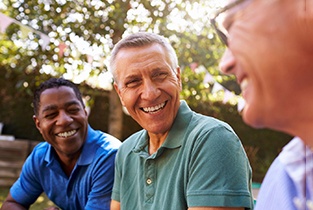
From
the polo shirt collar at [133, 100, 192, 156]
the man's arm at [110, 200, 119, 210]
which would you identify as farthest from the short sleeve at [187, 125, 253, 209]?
the man's arm at [110, 200, 119, 210]

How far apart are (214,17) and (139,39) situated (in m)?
1.21

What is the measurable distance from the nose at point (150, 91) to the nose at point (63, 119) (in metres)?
0.99

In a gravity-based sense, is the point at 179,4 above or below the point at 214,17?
below

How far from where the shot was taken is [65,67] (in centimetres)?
Answer: 680

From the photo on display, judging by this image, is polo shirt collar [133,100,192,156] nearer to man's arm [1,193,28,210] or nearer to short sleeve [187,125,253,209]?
short sleeve [187,125,253,209]

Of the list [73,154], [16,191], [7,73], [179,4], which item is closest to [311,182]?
[73,154]

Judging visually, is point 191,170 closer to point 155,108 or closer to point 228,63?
point 155,108

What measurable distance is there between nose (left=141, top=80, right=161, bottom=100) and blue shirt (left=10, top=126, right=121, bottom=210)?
2.78 feet

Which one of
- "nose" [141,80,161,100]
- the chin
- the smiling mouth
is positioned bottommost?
the smiling mouth

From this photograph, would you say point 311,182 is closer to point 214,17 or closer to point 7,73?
point 214,17

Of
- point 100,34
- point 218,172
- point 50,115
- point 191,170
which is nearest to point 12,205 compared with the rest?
point 50,115

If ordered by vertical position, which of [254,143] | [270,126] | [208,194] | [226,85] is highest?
[270,126]

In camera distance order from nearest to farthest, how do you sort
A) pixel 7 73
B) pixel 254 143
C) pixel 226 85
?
pixel 226 85 < pixel 7 73 < pixel 254 143

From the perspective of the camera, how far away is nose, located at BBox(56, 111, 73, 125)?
279 cm
